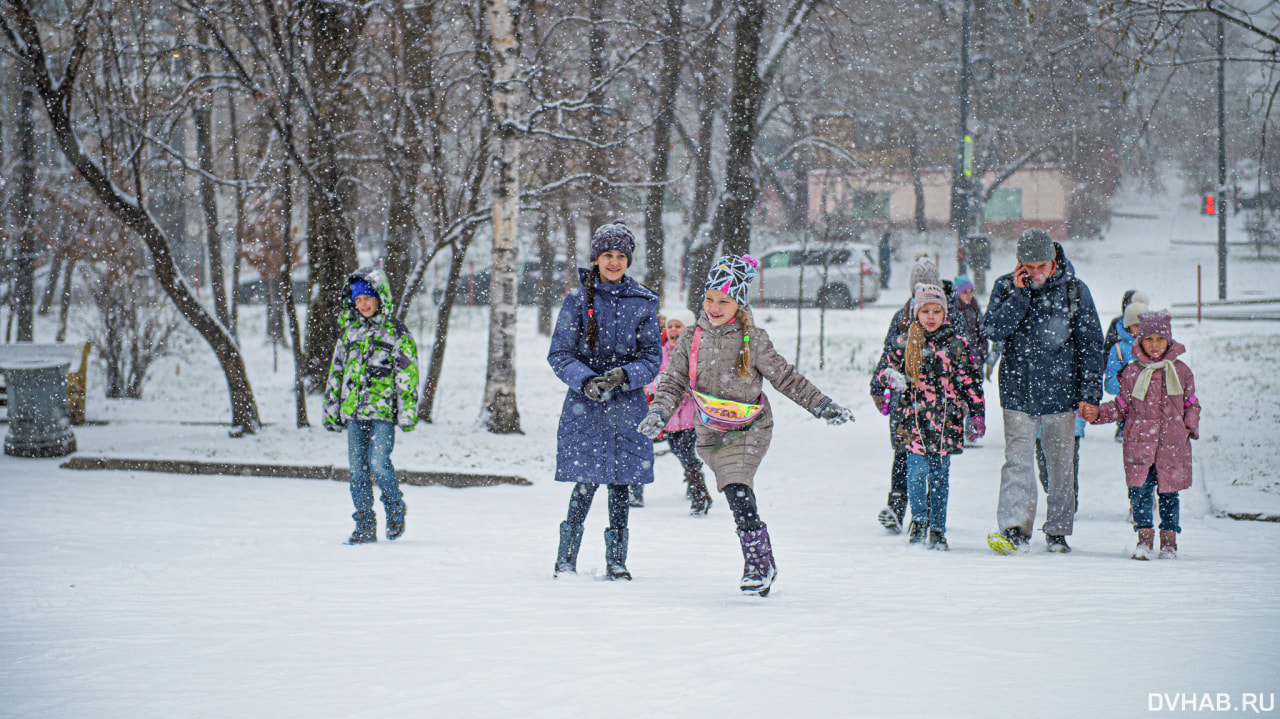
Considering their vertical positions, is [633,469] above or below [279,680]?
above

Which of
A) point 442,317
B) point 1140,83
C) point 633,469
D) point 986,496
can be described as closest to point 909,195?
point 1140,83

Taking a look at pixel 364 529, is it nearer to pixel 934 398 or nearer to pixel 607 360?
pixel 607 360

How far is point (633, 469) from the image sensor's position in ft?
17.2

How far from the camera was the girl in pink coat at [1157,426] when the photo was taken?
6.21 m

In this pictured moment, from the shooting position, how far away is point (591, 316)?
5.27 metres

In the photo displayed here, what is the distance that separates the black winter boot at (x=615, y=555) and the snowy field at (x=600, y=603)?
126mm

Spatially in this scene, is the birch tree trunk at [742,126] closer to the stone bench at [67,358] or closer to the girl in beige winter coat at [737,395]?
the stone bench at [67,358]

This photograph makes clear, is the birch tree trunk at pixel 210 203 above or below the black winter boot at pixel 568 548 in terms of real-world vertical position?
above

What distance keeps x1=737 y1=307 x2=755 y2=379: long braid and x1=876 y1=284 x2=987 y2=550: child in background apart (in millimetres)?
1592

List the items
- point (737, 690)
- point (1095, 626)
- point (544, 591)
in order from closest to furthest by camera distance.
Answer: point (737, 690)
point (1095, 626)
point (544, 591)

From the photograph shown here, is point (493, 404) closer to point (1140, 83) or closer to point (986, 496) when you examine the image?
point (986, 496)

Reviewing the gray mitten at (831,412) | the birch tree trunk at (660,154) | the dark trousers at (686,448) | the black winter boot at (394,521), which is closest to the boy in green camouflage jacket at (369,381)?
the black winter boot at (394,521)

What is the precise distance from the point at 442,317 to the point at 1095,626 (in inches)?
399

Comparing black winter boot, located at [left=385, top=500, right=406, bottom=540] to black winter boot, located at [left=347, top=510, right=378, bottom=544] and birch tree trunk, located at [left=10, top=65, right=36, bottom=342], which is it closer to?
black winter boot, located at [left=347, top=510, right=378, bottom=544]
